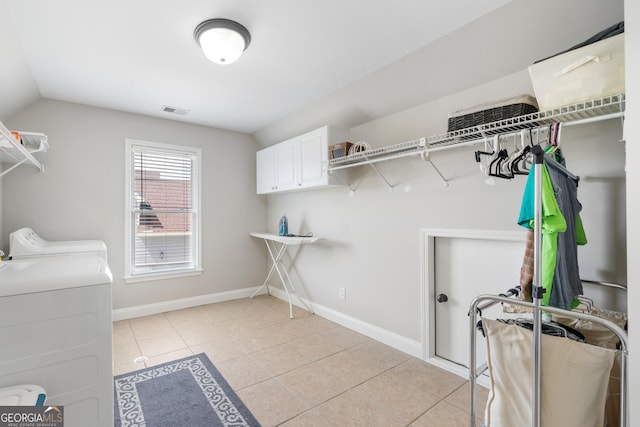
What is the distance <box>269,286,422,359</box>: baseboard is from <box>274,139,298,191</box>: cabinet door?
1.51 metres

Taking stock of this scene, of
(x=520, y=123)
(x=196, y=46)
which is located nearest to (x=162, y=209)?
(x=196, y=46)

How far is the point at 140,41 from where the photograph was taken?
7.20 feet

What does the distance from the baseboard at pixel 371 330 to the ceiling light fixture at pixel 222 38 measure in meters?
2.64

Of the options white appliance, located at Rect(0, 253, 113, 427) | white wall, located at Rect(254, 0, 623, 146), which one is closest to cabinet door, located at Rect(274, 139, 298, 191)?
white wall, located at Rect(254, 0, 623, 146)

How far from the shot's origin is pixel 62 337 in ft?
4.18

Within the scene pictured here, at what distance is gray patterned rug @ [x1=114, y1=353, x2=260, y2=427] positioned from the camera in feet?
6.05

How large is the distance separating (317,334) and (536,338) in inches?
88.0

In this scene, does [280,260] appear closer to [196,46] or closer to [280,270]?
[280,270]

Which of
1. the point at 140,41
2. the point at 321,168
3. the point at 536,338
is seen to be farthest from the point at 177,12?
the point at 536,338

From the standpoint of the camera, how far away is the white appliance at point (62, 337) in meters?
1.19

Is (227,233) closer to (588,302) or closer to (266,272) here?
(266,272)

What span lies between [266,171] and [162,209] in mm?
1426

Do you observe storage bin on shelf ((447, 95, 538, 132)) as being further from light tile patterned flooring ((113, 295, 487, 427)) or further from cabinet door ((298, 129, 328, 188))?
light tile patterned flooring ((113, 295, 487, 427))

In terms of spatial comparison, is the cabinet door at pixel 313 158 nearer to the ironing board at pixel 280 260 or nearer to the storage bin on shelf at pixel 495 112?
the ironing board at pixel 280 260
